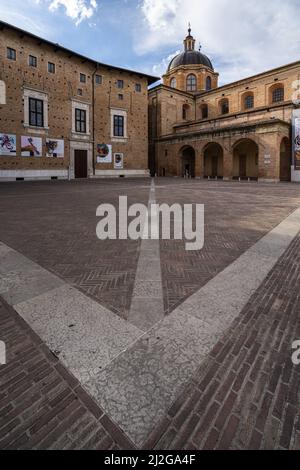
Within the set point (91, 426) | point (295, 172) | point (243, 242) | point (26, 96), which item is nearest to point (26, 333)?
point (91, 426)

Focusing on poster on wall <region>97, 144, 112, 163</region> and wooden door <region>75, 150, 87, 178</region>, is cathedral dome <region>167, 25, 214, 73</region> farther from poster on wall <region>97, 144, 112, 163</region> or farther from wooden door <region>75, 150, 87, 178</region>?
wooden door <region>75, 150, 87, 178</region>

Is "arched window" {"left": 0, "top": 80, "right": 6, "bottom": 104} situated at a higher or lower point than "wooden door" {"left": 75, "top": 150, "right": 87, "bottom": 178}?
higher

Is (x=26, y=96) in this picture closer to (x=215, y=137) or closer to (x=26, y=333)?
(x=215, y=137)

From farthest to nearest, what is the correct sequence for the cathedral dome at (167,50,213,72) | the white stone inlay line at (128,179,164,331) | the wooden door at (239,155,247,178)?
1. the cathedral dome at (167,50,213,72)
2. the wooden door at (239,155,247,178)
3. the white stone inlay line at (128,179,164,331)

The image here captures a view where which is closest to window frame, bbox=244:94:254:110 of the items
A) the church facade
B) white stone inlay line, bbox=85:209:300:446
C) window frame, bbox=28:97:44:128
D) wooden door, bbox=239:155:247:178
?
the church facade

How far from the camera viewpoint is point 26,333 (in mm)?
2678

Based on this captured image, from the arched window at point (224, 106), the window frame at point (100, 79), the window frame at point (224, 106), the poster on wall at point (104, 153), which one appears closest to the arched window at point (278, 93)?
the window frame at point (224, 106)

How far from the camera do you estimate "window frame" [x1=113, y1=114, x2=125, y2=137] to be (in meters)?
35.1

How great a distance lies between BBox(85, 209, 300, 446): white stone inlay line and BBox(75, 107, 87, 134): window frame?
105 feet

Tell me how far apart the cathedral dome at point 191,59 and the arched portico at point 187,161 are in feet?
64.0

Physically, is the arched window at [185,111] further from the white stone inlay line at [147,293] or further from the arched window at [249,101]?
the white stone inlay line at [147,293]

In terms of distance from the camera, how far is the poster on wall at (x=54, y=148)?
93.8 feet

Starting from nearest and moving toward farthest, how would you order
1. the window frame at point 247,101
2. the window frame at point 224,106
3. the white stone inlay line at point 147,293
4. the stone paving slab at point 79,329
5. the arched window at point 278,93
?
the stone paving slab at point 79,329
the white stone inlay line at point 147,293
the arched window at point 278,93
the window frame at point 247,101
the window frame at point 224,106

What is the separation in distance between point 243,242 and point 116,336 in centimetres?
410
